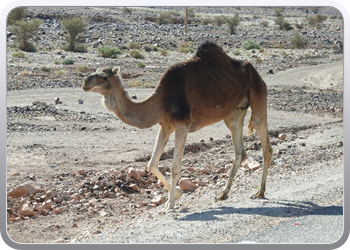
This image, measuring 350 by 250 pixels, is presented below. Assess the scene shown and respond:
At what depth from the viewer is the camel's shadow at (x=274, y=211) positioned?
1114cm

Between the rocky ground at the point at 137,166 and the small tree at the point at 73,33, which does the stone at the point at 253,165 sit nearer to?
the rocky ground at the point at 137,166

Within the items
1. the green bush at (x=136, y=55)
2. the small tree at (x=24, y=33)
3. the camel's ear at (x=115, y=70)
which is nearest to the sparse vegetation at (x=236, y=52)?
the green bush at (x=136, y=55)

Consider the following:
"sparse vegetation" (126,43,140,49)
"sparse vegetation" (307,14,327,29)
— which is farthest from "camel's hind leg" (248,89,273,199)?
"sparse vegetation" (307,14,327,29)

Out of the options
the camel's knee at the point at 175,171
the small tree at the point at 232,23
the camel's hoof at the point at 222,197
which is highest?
the camel's knee at the point at 175,171

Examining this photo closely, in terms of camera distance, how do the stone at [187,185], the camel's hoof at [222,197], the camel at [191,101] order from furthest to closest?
the stone at [187,185], the camel's hoof at [222,197], the camel at [191,101]

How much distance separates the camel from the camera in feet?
37.8

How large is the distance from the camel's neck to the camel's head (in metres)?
0.15

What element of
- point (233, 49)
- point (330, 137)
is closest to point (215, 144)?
point (330, 137)

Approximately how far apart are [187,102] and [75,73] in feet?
80.8

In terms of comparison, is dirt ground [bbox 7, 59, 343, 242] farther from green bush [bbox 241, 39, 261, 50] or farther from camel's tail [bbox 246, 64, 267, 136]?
green bush [bbox 241, 39, 261, 50]

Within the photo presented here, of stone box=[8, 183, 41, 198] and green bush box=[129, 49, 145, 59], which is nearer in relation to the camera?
stone box=[8, 183, 41, 198]

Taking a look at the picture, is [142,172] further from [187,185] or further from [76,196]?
[76,196]

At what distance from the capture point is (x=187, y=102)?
11750 millimetres

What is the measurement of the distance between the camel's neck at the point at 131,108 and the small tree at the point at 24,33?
1379 inches
